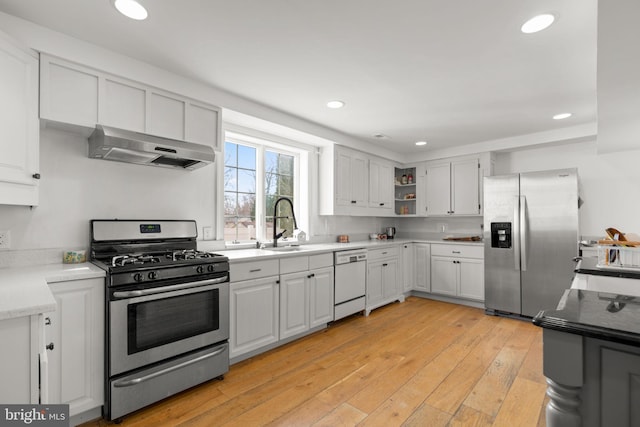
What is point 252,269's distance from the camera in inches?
106

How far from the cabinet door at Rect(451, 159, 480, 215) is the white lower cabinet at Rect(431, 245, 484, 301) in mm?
644

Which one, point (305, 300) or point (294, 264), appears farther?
point (305, 300)

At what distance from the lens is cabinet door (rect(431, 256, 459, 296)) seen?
4531 millimetres

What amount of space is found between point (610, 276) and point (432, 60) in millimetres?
1733

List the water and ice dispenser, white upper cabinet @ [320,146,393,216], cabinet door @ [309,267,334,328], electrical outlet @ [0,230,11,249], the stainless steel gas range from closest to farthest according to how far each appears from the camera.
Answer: the stainless steel gas range
electrical outlet @ [0,230,11,249]
cabinet door @ [309,267,334,328]
the water and ice dispenser
white upper cabinet @ [320,146,393,216]

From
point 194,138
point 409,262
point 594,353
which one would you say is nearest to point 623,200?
point 409,262

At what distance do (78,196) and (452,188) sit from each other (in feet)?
15.2

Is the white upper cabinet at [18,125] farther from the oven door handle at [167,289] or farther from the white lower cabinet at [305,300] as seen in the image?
the white lower cabinet at [305,300]

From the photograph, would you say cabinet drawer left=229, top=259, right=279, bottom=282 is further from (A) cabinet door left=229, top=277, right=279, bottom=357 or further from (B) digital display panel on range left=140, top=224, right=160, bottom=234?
(B) digital display panel on range left=140, top=224, right=160, bottom=234

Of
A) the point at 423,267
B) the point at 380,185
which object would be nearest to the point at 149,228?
the point at 380,185

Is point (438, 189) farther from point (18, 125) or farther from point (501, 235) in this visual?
point (18, 125)

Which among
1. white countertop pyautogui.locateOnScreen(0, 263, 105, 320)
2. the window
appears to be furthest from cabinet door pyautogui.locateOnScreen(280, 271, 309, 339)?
white countertop pyautogui.locateOnScreen(0, 263, 105, 320)

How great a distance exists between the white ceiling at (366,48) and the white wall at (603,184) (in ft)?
3.82

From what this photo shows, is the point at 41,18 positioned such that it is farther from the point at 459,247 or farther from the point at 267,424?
the point at 459,247
